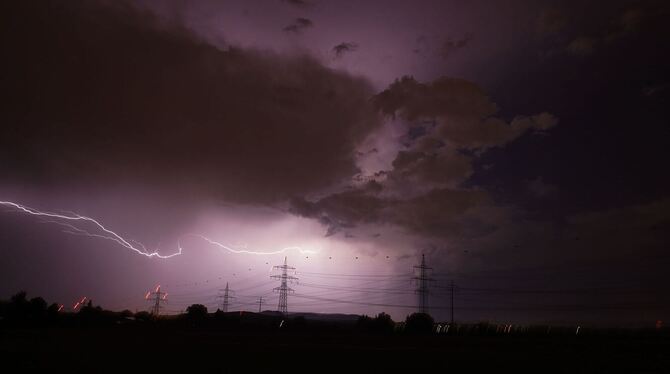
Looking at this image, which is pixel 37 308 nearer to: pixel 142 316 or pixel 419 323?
pixel 142 316

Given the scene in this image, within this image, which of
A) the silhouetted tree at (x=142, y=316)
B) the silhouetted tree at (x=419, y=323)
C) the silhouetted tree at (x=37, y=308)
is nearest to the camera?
the silhouetted tree at (x=37, y=308)

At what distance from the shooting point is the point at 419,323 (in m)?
86.4

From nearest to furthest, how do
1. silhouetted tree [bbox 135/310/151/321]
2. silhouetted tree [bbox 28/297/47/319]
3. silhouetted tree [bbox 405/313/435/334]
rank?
silhouetted tree [bbox 28/297/47/319] < silhouetted tree [bbox 405/313/435/334] < silhouetted tree [bbox 135/310/151/321]

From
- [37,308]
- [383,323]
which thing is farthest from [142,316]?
[383,323]

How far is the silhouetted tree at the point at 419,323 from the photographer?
85.6 m

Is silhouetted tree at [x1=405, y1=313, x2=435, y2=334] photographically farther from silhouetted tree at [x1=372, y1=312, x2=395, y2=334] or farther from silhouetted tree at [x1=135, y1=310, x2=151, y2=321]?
silhouetted tree at [x1=135, y1=310, x2=151, y2=321]

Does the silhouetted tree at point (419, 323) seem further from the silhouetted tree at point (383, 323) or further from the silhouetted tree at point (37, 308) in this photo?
the silhouetted tree at point (37, 308)

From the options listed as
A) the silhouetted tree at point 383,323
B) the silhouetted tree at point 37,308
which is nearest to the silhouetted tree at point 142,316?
the silhouetted tree at point 37,308

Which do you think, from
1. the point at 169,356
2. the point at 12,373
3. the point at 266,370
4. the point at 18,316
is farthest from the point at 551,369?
the point at 18,316

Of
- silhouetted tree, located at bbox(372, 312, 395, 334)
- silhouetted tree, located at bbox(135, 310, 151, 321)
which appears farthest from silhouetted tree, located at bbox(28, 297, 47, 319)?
silhouetted tree, located at bbox(372, 312, 395, 334)

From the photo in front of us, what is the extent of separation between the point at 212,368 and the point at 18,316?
70.6 meters

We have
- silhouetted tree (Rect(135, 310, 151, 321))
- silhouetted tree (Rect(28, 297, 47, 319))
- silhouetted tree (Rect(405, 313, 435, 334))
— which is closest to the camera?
silhouetted tree (Rect(28, 297, 47, 319))

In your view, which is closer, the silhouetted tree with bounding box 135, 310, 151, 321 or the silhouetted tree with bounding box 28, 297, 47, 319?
the silhouetted tree with bounding box 28, 297, 47, 319

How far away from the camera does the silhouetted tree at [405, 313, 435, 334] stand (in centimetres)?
8562
